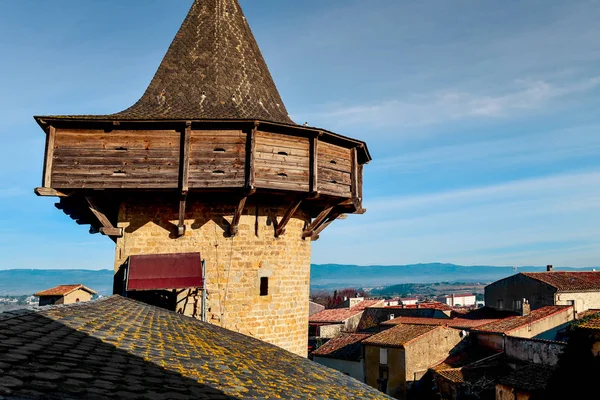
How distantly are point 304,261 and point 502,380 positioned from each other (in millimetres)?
12299

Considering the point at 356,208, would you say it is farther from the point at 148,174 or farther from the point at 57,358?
the point at 57,358

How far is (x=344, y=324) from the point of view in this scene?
146ft

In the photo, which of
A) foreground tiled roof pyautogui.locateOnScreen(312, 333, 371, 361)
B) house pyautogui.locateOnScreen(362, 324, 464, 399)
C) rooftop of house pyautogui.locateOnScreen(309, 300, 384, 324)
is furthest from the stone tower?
rooftop of house pyautogui.locateOnScreen(309, 300, 384, 324)

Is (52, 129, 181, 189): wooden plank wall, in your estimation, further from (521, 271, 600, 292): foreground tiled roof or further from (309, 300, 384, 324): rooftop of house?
(309, 300, 384, 324): rooftop of house

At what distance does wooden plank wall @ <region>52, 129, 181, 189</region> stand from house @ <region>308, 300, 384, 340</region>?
103 feet

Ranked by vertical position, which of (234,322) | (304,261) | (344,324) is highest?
(304,261)

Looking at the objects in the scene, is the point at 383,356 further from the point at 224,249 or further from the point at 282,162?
the point at 282,162

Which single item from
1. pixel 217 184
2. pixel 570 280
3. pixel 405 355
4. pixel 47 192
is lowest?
pixel 405 355

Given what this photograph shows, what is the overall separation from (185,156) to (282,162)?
6.72 ft

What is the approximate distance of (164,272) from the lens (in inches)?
450

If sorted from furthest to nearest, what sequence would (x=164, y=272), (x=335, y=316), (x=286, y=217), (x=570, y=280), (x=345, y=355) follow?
1. (x=335, y=316)
2. (x=570, y=280)
3. (x=345, y=355)
4. (x=286, y=217)
5. (x=164, y=272)

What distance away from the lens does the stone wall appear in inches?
465

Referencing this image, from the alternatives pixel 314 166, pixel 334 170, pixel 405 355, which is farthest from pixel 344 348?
pixel 314 166

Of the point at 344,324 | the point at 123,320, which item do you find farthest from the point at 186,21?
the point at 344,324
